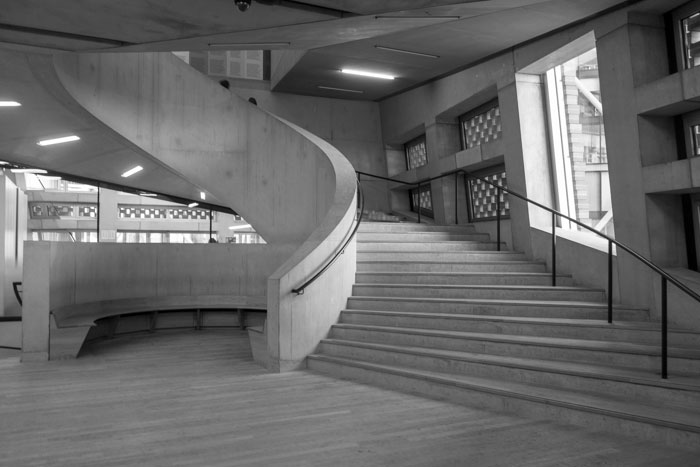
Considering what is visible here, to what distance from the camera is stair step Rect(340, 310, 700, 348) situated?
5414 millimetres

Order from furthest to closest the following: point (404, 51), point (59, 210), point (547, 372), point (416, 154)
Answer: point (59, 210)
point (416, 154)
point (404, 51)
point (547, 372)

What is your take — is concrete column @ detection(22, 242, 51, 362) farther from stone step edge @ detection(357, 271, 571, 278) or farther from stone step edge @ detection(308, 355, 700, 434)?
stone step edge @ detection(357, 271, 571, 278)

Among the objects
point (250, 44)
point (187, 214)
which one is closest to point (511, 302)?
point (250, 44)

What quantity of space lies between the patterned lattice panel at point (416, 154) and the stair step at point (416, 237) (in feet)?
8.87

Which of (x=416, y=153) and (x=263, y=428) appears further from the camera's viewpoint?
(x=416, y=153)

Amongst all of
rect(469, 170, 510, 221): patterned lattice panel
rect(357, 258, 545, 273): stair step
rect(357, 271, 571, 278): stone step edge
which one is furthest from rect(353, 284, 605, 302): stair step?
rect(469, 170, 510, 221): patterned lattice panel

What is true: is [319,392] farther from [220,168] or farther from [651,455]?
[220,168]

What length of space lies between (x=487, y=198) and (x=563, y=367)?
5.46 m

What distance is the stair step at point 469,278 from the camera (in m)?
7.52

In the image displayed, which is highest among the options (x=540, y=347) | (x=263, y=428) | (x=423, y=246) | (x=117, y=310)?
(x=423, y=246)

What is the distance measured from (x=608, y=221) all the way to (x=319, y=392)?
441cm

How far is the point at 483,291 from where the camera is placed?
277 inches

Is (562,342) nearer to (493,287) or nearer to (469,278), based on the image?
(493,287)

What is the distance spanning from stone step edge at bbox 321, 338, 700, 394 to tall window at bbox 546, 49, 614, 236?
2.99 meters
